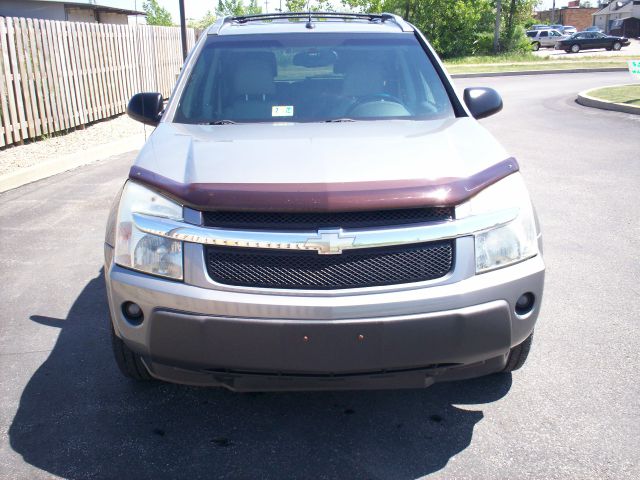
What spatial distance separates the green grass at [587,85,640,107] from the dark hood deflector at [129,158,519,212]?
1425cm

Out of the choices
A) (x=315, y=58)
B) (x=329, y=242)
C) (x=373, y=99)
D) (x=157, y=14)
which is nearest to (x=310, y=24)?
(x=315, y=58)

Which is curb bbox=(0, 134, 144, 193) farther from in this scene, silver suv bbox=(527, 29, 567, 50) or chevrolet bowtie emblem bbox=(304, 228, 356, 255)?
silver suv bbox=(527, 29, 567, 50)

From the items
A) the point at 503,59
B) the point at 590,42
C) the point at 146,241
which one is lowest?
the point at 503,59

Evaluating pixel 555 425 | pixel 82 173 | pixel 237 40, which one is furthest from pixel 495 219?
pixel 82 173

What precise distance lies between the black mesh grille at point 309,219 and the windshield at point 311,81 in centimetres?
129

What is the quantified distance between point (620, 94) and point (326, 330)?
17.7m

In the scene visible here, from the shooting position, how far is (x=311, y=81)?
4.16 metres

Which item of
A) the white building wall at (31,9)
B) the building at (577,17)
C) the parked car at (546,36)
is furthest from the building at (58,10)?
the building at (577,17)

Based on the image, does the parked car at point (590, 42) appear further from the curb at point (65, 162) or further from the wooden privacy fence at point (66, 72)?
the curb at point (65, 162)

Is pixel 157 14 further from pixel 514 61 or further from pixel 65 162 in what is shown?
pixel 65 162

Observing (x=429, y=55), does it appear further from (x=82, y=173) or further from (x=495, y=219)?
(x=82, y=173)

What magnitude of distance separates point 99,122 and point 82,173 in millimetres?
4776

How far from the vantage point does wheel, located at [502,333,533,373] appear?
10.5ft

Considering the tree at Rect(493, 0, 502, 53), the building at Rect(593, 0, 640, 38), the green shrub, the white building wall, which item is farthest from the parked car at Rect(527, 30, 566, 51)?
the white building wall
